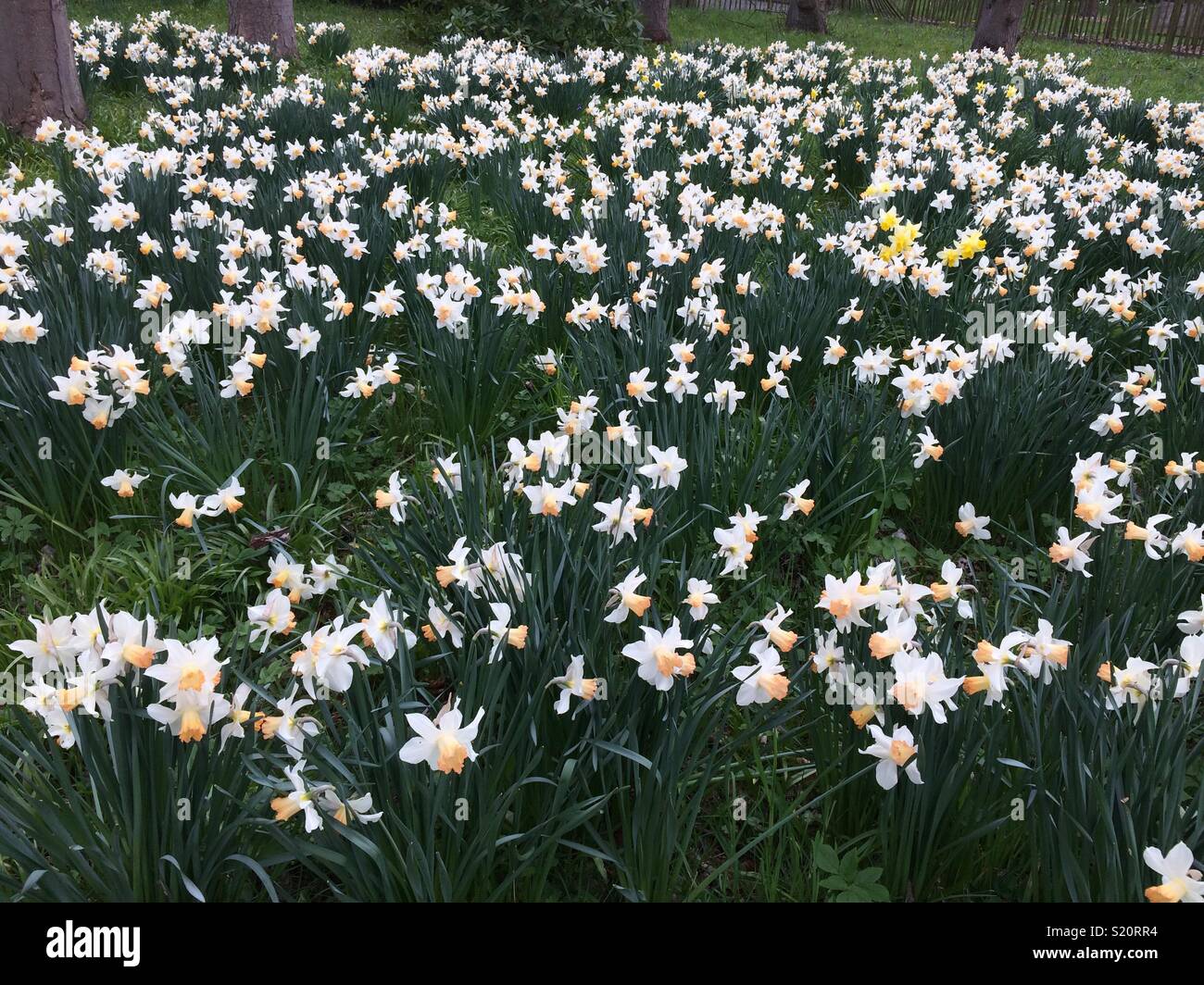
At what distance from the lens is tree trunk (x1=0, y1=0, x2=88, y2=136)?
538 cm

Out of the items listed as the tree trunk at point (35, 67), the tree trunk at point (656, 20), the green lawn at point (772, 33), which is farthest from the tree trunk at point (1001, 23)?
the tree trunk at point (35, 67)

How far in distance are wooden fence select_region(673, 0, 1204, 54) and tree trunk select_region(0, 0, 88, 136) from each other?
18.9 meters

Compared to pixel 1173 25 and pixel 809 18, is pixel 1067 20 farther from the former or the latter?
pixel 809 18

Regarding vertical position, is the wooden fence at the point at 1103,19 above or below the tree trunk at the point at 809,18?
above

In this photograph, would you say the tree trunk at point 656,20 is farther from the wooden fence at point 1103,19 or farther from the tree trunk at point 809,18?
the wooden fence at point 1103,19

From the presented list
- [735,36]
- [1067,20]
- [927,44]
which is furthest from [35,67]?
[1067,20]

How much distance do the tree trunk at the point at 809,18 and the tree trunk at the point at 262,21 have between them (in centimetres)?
1167

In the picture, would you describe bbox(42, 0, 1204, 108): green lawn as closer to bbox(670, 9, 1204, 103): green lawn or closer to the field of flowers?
bbox(670, 9, 1204, 103): green lawn

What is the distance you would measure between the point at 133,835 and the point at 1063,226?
4.67m

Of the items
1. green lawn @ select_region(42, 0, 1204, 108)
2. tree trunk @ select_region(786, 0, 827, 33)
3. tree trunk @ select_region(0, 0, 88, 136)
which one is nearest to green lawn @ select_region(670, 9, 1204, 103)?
green lawn @ select_region(42, 0, 1204, 108)

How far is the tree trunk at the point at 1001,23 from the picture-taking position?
13656 mm

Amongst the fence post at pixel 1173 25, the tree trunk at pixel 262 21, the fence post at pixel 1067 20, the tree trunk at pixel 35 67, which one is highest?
the fence post at pixel 1067 20

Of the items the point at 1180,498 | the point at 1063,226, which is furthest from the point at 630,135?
the point at 1180,498

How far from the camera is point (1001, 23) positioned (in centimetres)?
1376
